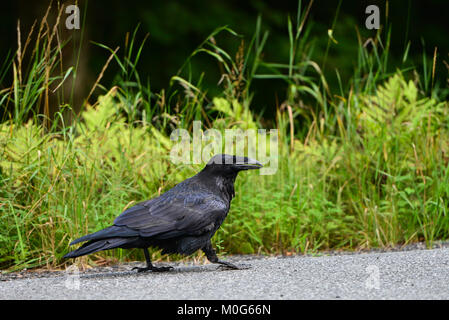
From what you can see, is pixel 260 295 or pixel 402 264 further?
pixel 402 264

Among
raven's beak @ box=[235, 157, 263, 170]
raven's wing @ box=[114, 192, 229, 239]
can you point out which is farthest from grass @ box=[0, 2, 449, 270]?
raven's beak @ box=[235, 157, 263, 170]

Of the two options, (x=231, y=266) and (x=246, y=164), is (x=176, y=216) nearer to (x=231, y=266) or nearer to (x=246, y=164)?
(x=231, y=266)

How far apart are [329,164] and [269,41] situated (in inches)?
263

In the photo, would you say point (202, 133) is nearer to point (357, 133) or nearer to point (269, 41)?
point (357, 133)

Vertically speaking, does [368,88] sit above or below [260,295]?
above

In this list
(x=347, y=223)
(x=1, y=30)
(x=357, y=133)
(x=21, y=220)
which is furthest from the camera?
(x=1, y=30)

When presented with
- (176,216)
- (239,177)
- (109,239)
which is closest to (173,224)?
(176,216)

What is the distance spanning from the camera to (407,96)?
662cm

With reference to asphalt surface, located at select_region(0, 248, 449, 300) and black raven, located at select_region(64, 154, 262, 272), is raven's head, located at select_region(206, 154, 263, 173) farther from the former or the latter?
asphalt surface, located at select_region(0, 248, 449, 300)

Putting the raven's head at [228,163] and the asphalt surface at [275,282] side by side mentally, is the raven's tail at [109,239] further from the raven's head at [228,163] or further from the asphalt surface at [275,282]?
the raven's head at [228,163]

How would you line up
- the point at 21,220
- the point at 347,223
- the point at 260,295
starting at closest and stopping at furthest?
the point at 260,295 < the point at 21,220 < the point at 347,223

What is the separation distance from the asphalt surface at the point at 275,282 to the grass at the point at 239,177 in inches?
24.1

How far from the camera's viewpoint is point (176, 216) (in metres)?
4.21

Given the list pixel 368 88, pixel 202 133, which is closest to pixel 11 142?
pixel 202 133
